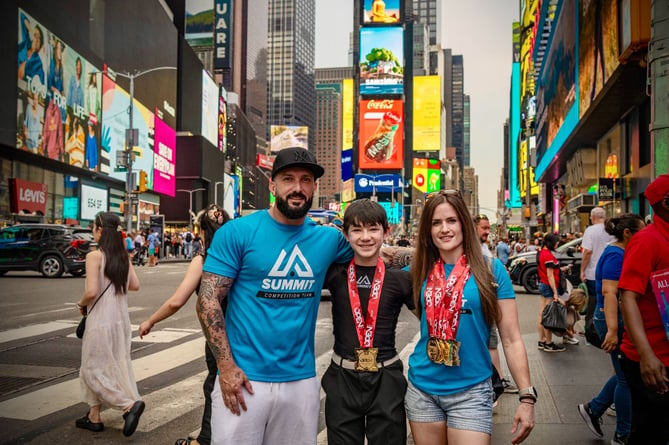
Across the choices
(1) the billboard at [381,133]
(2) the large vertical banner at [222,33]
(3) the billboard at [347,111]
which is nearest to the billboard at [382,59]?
(1) the billboard at [381,133]

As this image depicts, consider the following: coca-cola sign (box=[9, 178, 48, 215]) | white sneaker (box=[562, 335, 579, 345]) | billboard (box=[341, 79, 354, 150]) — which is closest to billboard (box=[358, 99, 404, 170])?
billboard (box=[341, 79, 354, 150])

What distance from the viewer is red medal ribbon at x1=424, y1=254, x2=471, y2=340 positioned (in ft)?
9.66

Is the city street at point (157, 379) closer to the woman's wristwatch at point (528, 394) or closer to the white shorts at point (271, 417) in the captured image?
the white shorts at point (271, 417)

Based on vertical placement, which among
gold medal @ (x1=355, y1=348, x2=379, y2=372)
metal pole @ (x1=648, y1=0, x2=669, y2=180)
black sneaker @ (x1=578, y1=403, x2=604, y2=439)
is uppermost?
metal pole @ (x1=648, y1=0, x2=669, y2=180)

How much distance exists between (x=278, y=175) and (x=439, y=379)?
4.28 feet

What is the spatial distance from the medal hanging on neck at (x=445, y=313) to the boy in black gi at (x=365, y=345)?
0.21 metres

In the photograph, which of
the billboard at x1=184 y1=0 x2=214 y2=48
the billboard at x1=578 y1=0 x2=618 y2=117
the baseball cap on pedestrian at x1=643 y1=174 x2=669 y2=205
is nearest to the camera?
the baseball cap on pedestrian at x1=643 y1=174 x2=669 y2=205

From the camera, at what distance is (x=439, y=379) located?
295cm

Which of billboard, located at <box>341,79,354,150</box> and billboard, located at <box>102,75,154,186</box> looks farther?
billboard, located at <box>341,79,354,150</box>

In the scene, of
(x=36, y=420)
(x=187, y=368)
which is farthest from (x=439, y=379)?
(x=187, y=368)

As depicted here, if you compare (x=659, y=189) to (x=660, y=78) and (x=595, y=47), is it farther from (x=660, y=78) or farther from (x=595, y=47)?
(x=595, y=47)

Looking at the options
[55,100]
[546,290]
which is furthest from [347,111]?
[546,290]

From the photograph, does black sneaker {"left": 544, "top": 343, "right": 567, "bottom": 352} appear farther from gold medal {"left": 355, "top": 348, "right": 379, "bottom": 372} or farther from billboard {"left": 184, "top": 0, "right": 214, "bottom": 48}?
billboard {"left": 184, "top": 0, "right": 214, "bottom": 48}

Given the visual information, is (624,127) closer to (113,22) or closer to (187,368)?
(187,368)
